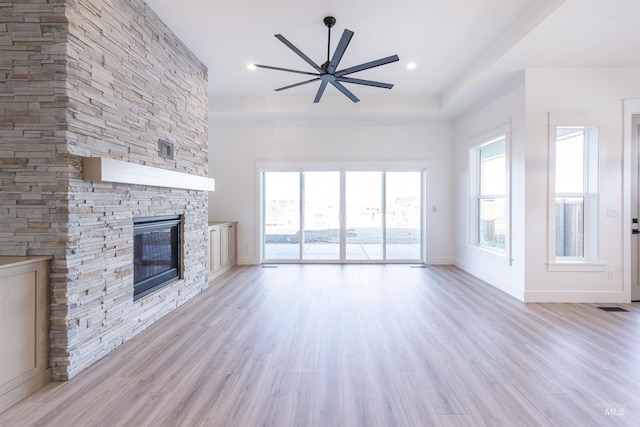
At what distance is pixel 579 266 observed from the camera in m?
3.75

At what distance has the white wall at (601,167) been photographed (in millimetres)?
3713

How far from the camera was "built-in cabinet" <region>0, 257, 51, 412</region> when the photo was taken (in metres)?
1.80

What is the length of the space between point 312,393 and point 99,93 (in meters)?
2.77

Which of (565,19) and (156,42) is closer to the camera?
(565,19)

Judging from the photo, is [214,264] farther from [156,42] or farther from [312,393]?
[312,393]

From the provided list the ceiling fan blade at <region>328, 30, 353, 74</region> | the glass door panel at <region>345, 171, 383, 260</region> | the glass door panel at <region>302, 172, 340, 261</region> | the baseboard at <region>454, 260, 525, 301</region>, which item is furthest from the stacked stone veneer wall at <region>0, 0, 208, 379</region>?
the baseboard at <region>454, 260, 525, 301</region>

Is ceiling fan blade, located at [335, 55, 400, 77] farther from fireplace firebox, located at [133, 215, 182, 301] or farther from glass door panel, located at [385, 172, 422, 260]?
glass door panel, located at [385, 172, 422, 260]

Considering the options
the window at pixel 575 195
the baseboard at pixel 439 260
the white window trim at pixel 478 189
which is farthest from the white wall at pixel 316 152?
Result: the window at pixel 575 195

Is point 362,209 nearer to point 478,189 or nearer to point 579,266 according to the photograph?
point 478,189

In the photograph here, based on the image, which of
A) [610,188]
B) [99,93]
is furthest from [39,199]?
[610,188]

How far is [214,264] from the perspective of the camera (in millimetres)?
4973

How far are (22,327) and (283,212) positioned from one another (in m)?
4.59

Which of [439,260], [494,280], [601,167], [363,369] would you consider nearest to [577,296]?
[494,280]

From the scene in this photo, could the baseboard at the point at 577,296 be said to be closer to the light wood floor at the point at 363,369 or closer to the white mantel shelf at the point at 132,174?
the light wood floor at the point at 363,369
